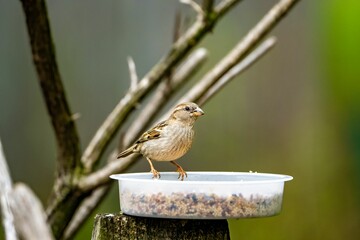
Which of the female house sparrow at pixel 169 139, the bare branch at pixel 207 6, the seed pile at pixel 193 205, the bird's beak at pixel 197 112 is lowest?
the seed pile at pixel 193 205

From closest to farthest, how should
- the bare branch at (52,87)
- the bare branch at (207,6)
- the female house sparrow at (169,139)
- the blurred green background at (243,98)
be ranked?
1. the female house sparrow at (169,139)
2. the bare branch at (52,87)
3. the bare branch at (207,6)
4. the blurred green background at (243,98)

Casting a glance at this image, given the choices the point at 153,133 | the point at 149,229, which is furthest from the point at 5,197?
the point at 153,133

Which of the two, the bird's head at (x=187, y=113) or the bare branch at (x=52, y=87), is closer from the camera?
the bird's head at (x=187, y=113)

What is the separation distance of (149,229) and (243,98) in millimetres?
2318

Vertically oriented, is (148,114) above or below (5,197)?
above

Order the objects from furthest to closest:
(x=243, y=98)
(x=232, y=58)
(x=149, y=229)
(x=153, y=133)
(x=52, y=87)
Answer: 1. (x=243, y=98)
2. (x=232, y=58)
3. (x=52, y=87)
4. (x=153, y=133)
5. (x=149, y=229)

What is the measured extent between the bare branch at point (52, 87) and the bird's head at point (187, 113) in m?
0.53

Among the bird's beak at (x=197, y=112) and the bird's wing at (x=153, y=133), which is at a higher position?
the bird's beak at (x=197, y=112)

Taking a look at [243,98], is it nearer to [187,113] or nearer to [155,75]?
[155,75]

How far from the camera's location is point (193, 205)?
183 cm

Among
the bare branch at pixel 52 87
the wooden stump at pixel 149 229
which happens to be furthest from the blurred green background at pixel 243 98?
the wooden stump at pixel 149 229

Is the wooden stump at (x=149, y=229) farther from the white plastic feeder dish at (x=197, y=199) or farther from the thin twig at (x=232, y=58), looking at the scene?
the thin twig at (x=232, y=58)

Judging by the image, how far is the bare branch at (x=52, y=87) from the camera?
2670 millimetres

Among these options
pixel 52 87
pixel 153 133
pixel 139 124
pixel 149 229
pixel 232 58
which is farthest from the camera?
pixel 139 124
